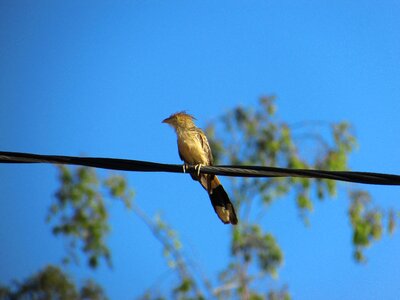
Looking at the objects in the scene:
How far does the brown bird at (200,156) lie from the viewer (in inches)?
319

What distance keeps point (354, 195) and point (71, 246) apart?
937 cm

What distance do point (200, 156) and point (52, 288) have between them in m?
19.1

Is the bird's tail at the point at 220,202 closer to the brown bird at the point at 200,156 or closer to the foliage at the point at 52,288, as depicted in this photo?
the brown bird at the point at 200,156

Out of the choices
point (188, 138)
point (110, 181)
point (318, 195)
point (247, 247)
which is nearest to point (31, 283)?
point (110, 181)

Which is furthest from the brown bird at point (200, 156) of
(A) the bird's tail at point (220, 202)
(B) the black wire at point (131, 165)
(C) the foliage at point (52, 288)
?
(C) the foliage at point (52, 288)

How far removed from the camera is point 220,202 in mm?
8164

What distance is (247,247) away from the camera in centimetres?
2133

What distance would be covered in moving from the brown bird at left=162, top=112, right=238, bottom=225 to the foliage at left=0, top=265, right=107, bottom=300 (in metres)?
17.6

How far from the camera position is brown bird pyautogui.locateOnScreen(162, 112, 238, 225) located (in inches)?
319

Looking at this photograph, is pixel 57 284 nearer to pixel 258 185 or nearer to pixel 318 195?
pixel 258 185

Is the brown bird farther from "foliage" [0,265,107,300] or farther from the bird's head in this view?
"foliage" [0,265,107,300]

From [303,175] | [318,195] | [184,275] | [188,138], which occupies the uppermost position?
[318,195]

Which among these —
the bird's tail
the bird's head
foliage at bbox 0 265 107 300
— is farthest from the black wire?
foliage at bbox 0 265 107 300

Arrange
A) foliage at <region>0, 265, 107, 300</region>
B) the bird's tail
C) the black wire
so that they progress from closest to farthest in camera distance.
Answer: the black wire < the bird's tail < foliage at <region>0, 265, 107, 300</region>
